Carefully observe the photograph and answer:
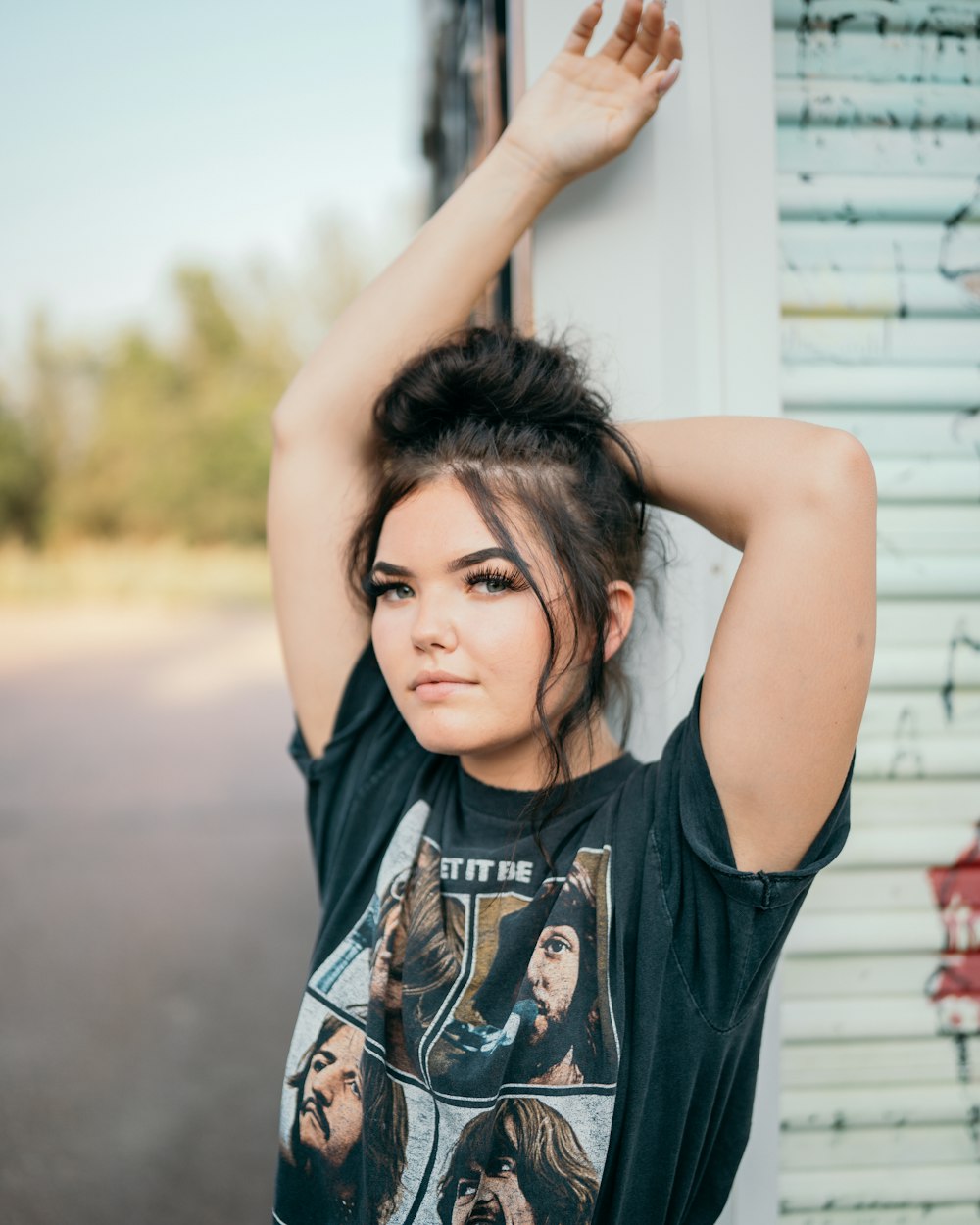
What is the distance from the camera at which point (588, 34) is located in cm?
130

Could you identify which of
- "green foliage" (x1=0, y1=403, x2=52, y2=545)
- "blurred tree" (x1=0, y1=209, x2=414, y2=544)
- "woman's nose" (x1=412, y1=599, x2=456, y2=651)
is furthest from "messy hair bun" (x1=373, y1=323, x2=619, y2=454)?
→ "green foliage" (x1=0, y1=403, x2=52, y2=545)

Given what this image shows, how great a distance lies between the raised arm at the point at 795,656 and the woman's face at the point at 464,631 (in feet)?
0.67

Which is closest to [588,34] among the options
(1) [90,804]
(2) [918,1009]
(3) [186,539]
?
(2) [918,1009]

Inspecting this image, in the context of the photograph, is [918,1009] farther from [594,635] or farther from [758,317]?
[758,317]

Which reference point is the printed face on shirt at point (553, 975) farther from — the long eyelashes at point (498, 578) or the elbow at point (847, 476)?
the elbow at point (847, 476)

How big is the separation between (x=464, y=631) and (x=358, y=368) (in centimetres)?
49

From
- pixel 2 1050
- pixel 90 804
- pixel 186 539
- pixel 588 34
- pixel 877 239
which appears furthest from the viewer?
pixel 186 539

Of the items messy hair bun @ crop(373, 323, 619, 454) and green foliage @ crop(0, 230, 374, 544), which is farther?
green foliage @ crop(0, 230, 374, 544)

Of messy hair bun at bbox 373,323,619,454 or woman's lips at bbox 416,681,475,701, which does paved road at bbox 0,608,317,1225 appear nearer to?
woman's lips at bbox 416,681,475,701

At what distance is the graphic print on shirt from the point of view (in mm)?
1035

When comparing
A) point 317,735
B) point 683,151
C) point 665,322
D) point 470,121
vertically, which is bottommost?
point 317,735

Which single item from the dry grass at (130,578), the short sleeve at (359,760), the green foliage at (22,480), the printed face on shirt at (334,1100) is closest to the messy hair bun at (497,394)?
the short sleeve at (359,760)

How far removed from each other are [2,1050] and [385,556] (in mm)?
2908

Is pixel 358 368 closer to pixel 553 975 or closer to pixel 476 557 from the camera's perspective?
pixel 476 557
